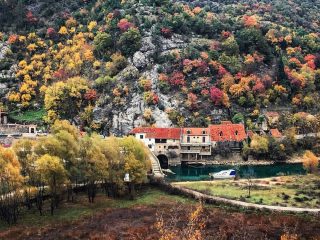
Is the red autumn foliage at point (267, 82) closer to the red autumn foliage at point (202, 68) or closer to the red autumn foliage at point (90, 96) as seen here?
the red autumn foliage at point (202, 68)

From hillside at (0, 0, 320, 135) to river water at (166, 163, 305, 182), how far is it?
49.8 feet

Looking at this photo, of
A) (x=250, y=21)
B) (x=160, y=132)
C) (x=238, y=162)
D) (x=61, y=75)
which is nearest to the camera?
(x=238, y=162)

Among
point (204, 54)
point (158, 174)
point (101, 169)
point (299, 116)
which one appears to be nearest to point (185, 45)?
point (204, 54)

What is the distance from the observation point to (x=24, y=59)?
14062 cm

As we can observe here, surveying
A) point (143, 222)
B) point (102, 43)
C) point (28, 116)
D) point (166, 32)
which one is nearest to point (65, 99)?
point (28, 116)

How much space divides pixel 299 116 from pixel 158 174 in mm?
47418

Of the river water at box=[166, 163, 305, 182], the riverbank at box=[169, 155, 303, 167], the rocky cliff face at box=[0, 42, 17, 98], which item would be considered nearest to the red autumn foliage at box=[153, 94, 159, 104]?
the riverbank at box=[169, 155, 303, 167]

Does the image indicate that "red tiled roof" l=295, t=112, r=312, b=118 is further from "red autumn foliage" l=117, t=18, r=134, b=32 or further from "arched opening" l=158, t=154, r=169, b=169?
"red autumn foliage" l=117, t=18, r=134, b=32

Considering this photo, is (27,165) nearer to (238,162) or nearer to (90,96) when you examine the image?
(238,162)

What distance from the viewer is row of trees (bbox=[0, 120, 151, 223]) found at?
58.7 m

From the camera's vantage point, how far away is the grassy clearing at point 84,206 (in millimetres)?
59219

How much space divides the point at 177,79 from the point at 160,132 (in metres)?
20.9

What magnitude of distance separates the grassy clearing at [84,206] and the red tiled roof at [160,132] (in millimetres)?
30894

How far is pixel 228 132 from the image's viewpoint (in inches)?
4259
